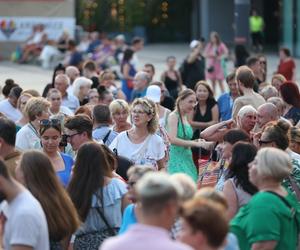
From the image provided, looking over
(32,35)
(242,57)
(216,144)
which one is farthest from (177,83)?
(32,35)

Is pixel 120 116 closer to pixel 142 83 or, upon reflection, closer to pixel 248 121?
pixel 248 121

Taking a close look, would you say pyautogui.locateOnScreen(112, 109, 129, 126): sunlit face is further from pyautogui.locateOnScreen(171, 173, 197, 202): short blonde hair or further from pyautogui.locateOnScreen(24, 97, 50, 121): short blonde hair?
pyautogui.locateOnScreen(171, 173, 197, 202): short blonde hair

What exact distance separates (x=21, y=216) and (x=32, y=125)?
4.63 m

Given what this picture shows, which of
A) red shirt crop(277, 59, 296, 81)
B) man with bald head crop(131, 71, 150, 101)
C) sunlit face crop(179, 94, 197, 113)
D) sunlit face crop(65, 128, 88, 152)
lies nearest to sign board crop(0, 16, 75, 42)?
red shirt crop(277, 59, 296, 81)

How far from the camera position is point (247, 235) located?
664 centimetres

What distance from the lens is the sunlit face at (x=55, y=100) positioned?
505 inches

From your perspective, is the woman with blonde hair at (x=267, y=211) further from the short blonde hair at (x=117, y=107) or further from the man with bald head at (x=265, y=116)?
the short blonde hair at (x=117, y=107)

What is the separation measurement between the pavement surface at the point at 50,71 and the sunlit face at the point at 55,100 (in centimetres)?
1306

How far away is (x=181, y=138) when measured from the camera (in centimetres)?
1180

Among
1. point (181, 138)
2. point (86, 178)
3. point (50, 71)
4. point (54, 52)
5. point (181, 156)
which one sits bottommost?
point (50, 71)

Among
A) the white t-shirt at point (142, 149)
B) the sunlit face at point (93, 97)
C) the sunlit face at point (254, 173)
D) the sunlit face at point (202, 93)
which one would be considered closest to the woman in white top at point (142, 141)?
the white t-shirt at point (142, 149)

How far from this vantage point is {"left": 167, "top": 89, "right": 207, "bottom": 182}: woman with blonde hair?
1170 centimetres

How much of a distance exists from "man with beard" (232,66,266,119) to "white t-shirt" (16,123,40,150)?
2.86 m

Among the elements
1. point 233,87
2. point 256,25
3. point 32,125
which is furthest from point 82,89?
point 256,25
